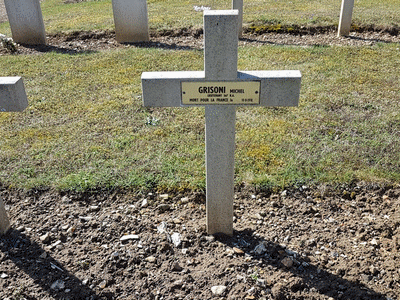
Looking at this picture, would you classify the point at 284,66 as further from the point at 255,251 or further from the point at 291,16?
the point at 255,251

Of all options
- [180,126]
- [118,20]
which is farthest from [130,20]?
[180,126]

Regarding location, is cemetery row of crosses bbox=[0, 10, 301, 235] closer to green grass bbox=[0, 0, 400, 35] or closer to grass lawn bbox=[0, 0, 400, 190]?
grass lawn bbox=[0, 0, 400, 190]

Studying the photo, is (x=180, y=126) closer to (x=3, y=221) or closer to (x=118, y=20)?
(x=3, y=221)

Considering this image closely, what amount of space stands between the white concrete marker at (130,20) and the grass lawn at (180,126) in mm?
791

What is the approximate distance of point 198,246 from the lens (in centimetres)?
337

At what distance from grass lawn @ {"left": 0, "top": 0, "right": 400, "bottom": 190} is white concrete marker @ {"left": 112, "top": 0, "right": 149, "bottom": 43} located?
791mm

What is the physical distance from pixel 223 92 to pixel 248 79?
0.20 m

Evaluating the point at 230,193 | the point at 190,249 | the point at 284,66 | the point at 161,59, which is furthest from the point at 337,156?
the point at 161,59

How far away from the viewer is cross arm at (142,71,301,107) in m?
2.88

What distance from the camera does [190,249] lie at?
3.34 m

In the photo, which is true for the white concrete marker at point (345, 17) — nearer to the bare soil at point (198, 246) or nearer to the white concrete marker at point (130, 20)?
the white concrete marker at point (130, 20)

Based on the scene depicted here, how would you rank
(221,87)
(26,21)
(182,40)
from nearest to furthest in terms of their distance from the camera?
(221,87) → (26,21) → (182,40)

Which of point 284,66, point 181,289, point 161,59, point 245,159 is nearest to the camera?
point 181,289

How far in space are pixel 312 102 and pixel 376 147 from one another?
1405 millimetres
